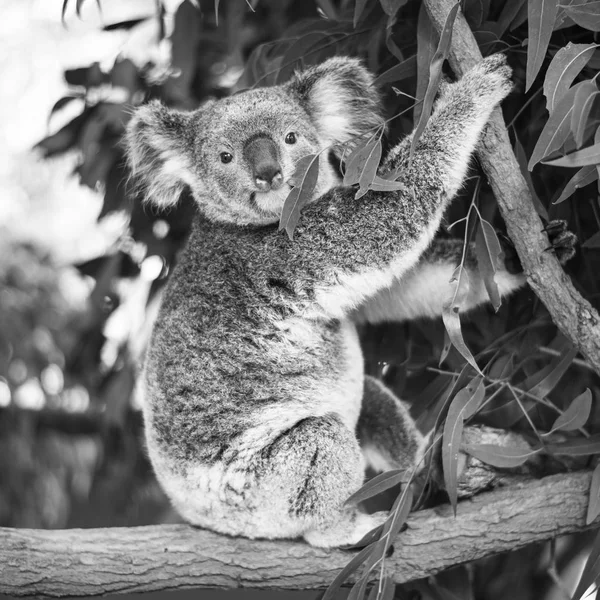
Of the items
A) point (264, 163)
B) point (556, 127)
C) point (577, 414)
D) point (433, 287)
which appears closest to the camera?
point (556, 127)

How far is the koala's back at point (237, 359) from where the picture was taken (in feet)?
9.43

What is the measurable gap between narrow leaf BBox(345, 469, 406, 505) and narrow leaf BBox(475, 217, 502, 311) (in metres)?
0.58

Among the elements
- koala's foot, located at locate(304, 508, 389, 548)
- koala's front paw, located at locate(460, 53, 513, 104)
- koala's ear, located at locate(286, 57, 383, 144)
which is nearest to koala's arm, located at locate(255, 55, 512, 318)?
koala's front paw, located at locate(460, 53, 513, 104)

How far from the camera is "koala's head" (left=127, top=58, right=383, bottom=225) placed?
2951 mm

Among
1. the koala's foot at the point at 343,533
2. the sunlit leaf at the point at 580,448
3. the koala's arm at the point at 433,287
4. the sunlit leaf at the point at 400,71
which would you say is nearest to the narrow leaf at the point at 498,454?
the sunlit leaf at the point at 580,448

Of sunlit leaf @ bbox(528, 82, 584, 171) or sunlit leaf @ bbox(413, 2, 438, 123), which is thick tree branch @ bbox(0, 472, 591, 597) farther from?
sunlit leaf @ bbox(413, 2, 438, 123)

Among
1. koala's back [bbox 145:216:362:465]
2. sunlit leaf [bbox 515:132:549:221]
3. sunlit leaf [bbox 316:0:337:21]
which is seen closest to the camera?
sunlit leaf [bbox 515:132:549:221]

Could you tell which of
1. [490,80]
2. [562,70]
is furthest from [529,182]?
[562,70]

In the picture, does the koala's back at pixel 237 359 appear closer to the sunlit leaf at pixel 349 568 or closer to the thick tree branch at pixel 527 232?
the sunlit leaf at pixel 349 568

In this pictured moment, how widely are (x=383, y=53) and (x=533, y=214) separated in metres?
1.16

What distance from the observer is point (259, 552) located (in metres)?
2.72

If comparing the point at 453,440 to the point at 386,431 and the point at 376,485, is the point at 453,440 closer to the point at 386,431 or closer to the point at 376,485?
the point at 376,485

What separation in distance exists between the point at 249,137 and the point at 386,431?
1219 mm

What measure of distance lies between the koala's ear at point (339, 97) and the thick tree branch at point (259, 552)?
4.63 ft
